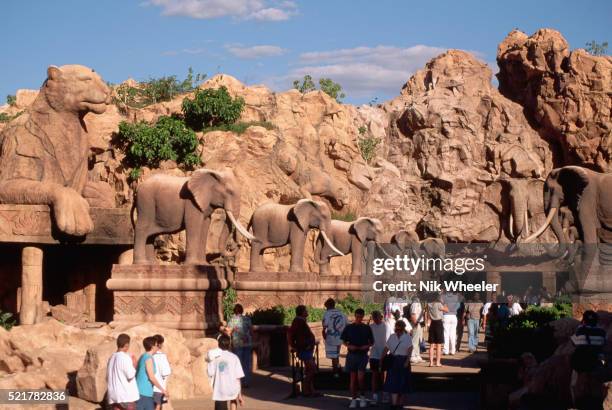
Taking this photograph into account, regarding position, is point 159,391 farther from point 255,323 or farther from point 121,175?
point 121,175

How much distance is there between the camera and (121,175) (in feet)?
125

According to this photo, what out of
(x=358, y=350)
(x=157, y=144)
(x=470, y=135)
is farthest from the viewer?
(x=470, y=135)

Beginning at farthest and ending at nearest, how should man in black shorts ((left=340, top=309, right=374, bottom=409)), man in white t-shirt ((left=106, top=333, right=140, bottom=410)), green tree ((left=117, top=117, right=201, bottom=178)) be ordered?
green tree ((left=117, top=117, right=201, bottom=178)) → man in black shorts ((left=340, top=309, right=374, bottom=409)) → man in white t-shirt ((left=106, top=333, right=140, bottom=410))

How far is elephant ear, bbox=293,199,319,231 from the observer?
2869 cm

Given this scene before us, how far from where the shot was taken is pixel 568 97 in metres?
59.3

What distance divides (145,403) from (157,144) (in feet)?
89.4

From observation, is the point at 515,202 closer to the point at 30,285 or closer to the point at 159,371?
the point at 30,285

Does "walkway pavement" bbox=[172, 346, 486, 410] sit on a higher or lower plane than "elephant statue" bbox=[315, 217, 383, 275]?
lower

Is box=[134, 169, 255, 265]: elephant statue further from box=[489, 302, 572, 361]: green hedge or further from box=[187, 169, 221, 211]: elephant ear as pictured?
box=[489, 302, 572, 361]: green hedge

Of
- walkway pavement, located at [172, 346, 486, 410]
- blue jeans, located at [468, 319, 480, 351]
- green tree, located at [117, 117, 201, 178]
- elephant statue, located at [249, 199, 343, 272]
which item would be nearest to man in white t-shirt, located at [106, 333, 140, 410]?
walkway pavement, located at [172, 346, 486, 410]

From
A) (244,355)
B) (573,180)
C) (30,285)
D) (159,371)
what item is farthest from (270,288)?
(159,371)

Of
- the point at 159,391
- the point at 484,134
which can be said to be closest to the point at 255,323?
the point at 159,391

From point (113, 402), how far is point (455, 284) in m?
23.6

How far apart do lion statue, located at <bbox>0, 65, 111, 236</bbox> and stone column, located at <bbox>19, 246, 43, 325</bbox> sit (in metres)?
0.82
